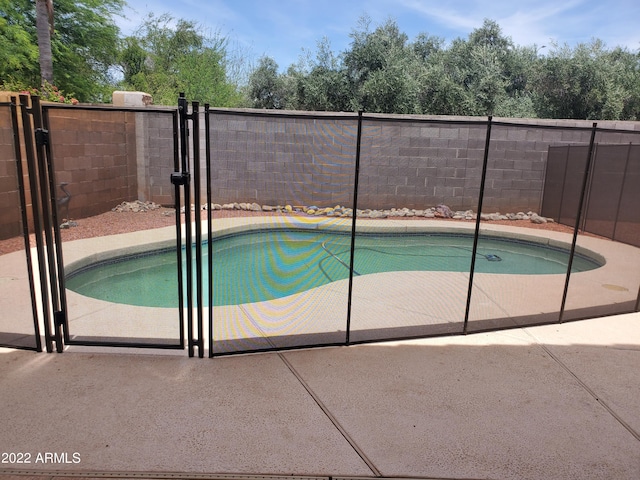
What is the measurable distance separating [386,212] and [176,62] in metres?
19.2

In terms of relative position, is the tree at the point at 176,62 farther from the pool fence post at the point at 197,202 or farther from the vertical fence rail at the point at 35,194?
the pool fence post at the point at 197,202

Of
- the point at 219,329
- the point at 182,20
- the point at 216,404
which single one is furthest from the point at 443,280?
the point at 182,20

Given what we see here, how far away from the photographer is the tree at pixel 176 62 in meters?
18.8

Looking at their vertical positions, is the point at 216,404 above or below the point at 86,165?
below

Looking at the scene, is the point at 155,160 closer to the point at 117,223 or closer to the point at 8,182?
the point at 117,223

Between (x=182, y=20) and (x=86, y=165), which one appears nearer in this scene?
(x=86, y=165)

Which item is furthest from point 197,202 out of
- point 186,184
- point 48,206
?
point 48,206

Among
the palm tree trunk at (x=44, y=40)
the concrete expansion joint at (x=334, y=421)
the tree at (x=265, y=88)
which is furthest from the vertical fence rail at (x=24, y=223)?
the tree at (x=265, y=88)

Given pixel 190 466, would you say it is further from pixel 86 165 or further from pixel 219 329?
pixel 86 165

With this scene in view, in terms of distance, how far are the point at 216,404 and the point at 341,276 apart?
2014 mm

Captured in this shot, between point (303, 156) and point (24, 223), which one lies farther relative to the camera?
point (303, 156)

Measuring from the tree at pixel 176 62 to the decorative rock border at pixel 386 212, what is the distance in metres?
14.7

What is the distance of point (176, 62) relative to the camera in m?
21.1

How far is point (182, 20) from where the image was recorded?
2259 cm
